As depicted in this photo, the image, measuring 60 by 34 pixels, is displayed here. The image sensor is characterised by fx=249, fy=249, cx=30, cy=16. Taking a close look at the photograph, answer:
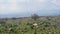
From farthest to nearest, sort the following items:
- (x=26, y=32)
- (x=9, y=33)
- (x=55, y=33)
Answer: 1. (x=26, y=32)
2. (x=9, y=33)
3. (x=55, y=33)

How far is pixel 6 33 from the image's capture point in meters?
9.17

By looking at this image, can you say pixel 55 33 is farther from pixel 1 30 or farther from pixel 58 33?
pixel 1 30

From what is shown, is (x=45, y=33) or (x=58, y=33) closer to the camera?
→ (x=58, y=33)

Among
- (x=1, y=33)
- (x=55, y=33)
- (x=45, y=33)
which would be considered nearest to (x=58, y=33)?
(x=55, y=33)

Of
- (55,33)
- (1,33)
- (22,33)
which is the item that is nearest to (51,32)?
(55,33)

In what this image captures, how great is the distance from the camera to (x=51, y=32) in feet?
28.8

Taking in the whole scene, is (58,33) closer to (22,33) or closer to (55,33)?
(55,33)

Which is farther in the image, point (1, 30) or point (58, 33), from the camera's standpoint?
point (1, 30)

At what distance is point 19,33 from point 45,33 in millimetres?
967

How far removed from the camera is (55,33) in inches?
334

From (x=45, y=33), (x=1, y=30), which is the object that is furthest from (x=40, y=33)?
(x=1, y=30)

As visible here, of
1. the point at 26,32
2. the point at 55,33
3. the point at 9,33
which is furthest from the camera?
the point at 26,32

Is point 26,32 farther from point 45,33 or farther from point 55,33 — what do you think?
point 55,33

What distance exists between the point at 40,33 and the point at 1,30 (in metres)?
1.75
